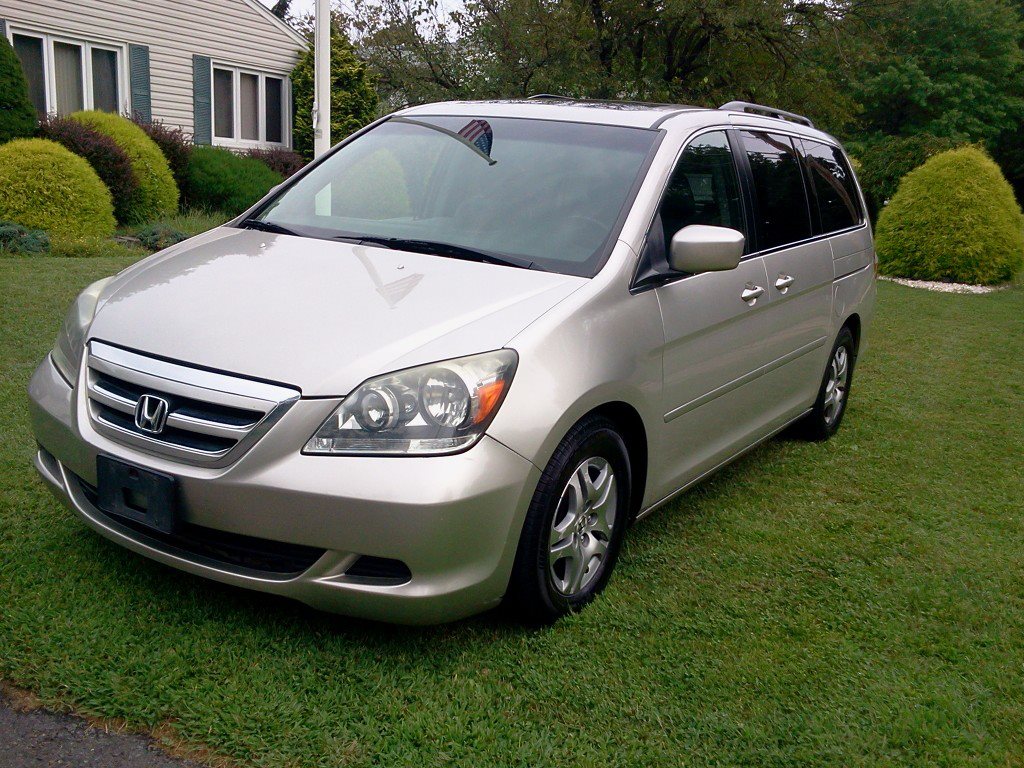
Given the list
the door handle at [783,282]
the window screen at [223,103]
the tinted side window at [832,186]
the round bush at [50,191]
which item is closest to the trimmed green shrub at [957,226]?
the tinted side window at [832,186]

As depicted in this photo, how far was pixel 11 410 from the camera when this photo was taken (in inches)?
194

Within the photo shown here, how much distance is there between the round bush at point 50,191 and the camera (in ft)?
35.4

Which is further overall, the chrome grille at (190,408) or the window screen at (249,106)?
the window screen at (249,106)

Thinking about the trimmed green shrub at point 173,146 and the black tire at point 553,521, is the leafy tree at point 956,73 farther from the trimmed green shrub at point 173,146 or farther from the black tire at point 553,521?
the black tire at point 553,521

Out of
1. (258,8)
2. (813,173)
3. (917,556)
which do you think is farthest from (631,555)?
(258,8)

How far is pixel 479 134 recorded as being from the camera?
4.18 metres

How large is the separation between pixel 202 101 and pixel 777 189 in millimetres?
14739

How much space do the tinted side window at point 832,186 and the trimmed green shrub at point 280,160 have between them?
13.6 meters

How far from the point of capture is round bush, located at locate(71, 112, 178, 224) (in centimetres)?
1330

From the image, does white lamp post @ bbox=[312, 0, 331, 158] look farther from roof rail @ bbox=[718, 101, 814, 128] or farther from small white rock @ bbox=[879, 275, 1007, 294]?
small white rock @ bbox=[879, 275, 1007, 294]

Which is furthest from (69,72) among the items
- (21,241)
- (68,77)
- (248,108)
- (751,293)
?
(751,293)

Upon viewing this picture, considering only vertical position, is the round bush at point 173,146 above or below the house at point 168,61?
below

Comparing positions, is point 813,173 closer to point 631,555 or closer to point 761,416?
point 761,416

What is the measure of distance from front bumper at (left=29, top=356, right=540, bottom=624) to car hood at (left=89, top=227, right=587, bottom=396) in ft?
0.67
